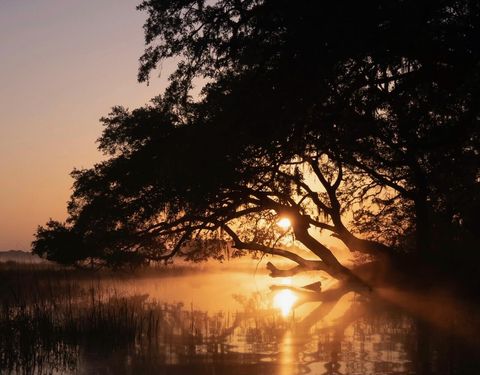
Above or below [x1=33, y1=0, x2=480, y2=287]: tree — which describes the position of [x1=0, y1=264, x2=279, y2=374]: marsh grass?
below

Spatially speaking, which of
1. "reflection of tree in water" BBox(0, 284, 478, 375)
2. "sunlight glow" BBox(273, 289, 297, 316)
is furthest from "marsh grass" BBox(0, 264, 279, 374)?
"sunlight glow" BBox(273, 289, 297, 316)

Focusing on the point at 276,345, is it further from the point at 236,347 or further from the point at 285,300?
the point at 285,300

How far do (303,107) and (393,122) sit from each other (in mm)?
3517

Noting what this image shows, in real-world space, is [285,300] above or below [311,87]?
below

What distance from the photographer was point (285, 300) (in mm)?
25312

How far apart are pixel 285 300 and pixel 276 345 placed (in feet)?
38.9

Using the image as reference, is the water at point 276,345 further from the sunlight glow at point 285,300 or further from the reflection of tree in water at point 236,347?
the sunlight glow at point 285,300

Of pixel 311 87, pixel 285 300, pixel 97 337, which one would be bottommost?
pixel 285 300

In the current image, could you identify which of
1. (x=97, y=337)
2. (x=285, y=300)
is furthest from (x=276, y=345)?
(x=285, y=300)

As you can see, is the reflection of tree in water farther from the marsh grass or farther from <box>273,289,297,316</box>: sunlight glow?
<box>273,289,297,316</box>: sunlight glow

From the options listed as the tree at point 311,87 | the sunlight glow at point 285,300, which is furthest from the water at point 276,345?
the tree at point 311,87

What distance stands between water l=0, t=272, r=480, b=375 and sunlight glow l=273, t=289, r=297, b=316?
0.42 m

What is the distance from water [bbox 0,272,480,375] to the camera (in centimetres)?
1130

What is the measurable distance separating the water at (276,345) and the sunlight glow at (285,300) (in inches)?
16.7
